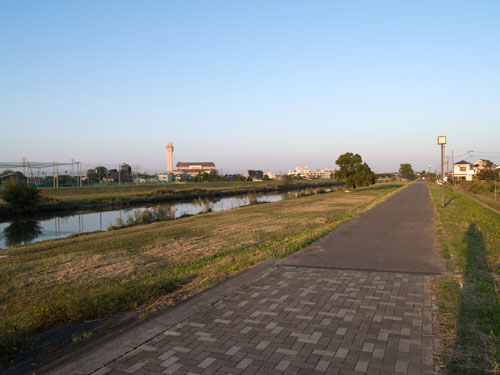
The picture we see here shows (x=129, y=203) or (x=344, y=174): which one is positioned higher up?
(x=344, y=174)

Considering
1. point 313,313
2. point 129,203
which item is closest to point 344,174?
point 129,203

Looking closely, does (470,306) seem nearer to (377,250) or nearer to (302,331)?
(302,331)

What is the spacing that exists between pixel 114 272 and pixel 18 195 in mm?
25981

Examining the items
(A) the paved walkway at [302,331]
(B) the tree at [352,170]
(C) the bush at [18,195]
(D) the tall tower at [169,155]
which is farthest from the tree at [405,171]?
(A) the paved walkway at [302,331]

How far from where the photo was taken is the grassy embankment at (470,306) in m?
3.51

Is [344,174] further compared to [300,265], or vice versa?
[344,174]

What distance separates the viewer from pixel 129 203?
129ft

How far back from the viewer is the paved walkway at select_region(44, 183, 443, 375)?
3512 mm

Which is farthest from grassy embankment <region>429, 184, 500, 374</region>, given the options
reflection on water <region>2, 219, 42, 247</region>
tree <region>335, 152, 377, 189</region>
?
tree <region>335, 152, 377, 189</region>

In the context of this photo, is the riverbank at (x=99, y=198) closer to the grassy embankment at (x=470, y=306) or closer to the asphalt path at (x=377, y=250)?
the asphalt path at (x=377, y=250)

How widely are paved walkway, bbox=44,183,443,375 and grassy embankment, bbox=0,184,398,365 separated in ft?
3.32

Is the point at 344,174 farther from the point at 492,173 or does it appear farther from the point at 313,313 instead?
the point at 313,313

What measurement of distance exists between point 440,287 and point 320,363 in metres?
3.25

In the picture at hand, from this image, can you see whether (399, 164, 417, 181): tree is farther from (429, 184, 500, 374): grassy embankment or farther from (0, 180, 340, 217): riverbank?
(429, 184, 500, 374): grassy embankment
